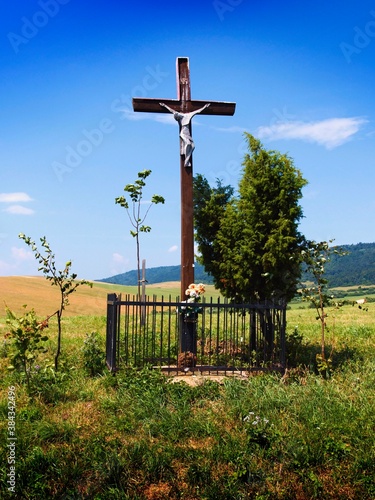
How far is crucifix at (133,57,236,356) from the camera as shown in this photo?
10672mm

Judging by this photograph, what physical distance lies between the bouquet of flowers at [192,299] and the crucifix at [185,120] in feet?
1.03

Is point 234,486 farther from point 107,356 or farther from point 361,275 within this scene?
point 361,275

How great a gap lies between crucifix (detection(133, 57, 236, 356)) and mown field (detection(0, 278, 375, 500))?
2522mm

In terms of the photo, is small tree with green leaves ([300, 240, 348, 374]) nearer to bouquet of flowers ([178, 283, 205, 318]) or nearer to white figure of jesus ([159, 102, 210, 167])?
bouquet of flowers ([178, 283, 205, 318])

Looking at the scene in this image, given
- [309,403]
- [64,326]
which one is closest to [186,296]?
[309,403]

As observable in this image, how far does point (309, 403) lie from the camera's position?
301 inches

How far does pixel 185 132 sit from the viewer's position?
11.1 metres

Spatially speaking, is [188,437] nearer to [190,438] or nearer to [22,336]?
[190,438]

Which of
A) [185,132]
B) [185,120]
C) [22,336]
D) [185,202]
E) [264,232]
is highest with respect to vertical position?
[185,120]

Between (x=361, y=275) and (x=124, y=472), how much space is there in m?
89.8

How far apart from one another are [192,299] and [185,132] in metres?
3.61

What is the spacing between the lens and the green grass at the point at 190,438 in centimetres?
599

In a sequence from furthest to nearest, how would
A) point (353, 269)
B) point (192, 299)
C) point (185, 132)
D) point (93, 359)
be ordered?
point (353, 269)
point (185, 132)
point (192, 299)
point (93, 359)

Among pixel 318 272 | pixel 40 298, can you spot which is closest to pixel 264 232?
pixel 318 272
